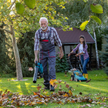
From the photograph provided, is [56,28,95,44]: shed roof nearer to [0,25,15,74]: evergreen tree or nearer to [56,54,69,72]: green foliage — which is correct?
[56,54,69,72]: green foliage

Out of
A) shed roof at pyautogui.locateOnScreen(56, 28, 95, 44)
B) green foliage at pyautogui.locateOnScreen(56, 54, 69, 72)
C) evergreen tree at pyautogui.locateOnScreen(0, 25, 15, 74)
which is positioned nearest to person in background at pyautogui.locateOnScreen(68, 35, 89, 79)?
evergreen tree at pyautogui.locateOnScreen(0, 25, 15, 74)

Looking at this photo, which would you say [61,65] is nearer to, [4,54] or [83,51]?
[4,54]

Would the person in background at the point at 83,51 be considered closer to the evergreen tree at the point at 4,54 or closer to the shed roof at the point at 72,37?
the evergreen tree at the point at 4,54

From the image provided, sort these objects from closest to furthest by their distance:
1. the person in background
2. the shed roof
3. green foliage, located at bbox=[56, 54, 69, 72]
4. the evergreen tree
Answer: the person in background → the evergreen tree → green foliage, located at bbox=[56, 54, 69, 72] → the shed roof

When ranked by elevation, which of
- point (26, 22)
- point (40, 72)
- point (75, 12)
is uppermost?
point (75, 12)

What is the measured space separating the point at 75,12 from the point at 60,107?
15560 millimetres

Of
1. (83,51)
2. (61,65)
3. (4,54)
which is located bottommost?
(61,65)

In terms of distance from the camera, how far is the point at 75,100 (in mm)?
3307

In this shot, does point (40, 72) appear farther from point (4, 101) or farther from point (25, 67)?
point (25, 67)

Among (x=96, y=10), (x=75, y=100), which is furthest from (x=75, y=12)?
(x=96, y=10)

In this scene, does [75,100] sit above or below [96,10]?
below

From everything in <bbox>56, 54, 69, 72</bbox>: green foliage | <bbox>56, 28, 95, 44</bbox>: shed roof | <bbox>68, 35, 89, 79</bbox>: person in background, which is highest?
<bbox>56, 28, 95, 44</bbox>: shed roof

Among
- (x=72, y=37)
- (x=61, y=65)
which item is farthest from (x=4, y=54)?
Result: (x=72, y=37)

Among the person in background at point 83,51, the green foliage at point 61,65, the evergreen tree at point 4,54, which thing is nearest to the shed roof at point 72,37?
the green foliage at point 61,65
